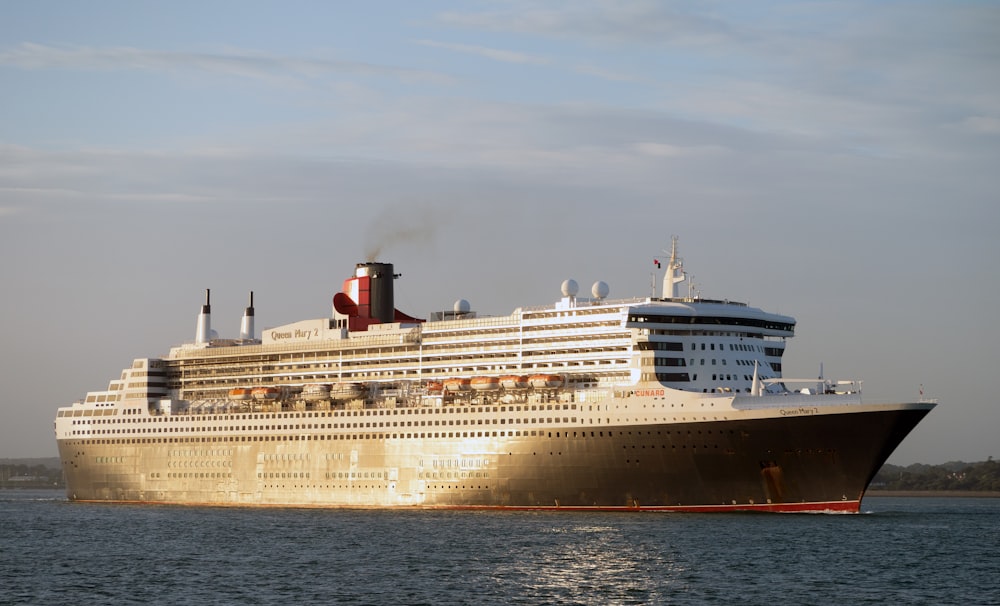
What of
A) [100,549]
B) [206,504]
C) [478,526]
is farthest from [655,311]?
[206,504]

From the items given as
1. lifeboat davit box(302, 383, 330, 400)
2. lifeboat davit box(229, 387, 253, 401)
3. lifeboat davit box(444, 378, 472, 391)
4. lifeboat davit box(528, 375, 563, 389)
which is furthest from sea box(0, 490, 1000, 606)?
lifeboat davit box(229, 387, 253, 401)

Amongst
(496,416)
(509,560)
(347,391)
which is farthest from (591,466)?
(347,391)

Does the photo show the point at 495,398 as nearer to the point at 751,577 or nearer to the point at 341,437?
the point at 341,437

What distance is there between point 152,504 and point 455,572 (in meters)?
45.8

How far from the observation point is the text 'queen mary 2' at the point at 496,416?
201 feet

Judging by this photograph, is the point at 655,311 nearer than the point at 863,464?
No

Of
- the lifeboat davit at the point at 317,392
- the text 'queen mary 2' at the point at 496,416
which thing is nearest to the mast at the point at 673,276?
the text 'queen mary 2' at the point at 496,416

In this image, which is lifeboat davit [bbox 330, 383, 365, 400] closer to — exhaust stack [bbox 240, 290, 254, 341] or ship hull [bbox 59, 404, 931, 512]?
ship hull [bbox 59, 404, 931, 512]

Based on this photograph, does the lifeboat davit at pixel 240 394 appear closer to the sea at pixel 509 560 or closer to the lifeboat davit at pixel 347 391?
the lifeboat davit at pixel 347 391

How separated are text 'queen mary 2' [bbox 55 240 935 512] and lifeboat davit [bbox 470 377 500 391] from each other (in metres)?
0.12

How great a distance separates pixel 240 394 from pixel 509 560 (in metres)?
39.5

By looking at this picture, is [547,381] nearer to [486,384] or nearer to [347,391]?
[486,384]

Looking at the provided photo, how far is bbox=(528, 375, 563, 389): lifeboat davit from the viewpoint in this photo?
2650 inches

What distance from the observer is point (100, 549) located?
5538 centimetres
